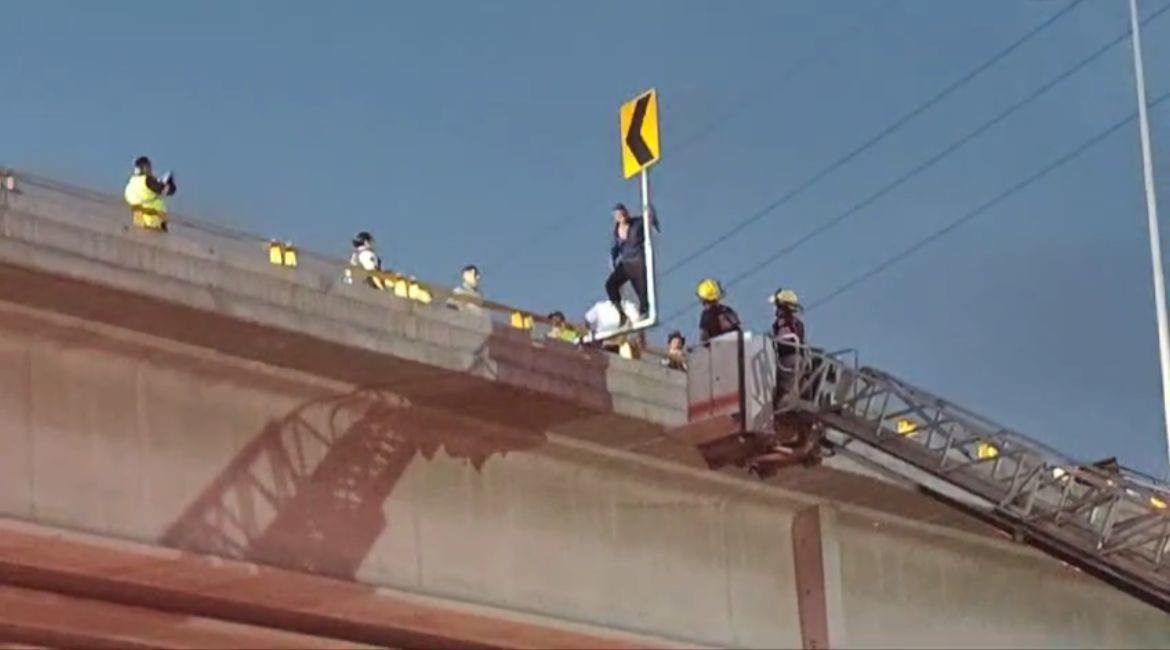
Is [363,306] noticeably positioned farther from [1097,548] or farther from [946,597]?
[946,597]

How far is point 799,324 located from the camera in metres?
18.6

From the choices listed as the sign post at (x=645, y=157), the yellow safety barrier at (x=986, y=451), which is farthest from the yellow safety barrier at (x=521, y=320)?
the yellow safety barrier at (x=986, y=451)

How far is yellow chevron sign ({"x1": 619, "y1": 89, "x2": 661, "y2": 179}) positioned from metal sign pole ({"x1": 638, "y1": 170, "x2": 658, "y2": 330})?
14cm

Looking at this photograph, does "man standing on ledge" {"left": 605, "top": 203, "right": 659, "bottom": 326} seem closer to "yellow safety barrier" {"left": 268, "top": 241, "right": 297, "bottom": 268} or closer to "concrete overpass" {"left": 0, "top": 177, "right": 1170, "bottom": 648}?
"concrete overpass" {"left": 0, "top": 177, "right": 1170, "bottom": 648}

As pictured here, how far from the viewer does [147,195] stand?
1719cm

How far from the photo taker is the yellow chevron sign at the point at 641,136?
19359 mm

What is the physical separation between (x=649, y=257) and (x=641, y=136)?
118cm

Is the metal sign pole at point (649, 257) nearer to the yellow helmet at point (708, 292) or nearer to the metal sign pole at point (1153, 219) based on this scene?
the yellow helmet at point (708, 292)

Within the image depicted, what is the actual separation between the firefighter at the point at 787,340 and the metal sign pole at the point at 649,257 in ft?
3.68

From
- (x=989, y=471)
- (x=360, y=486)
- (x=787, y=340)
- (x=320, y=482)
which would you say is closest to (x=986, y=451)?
(x=989, y=471)

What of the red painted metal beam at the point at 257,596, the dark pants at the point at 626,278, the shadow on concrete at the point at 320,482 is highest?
the dark pants at the point at 626,278

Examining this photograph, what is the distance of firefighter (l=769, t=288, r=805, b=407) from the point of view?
1786cm

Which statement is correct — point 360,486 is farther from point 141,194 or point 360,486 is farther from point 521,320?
point 141,194

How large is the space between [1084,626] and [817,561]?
19.4 feet
